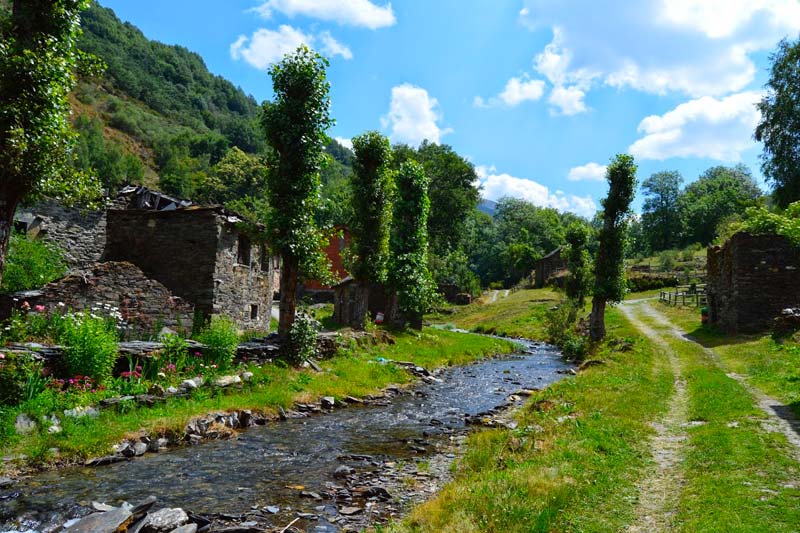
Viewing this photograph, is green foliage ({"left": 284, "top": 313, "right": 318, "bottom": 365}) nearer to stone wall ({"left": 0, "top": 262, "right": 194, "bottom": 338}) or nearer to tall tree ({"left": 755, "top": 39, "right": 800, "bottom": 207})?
stone wall ({"left": 0, "top": 262, "right": 194, "bottom": 338})

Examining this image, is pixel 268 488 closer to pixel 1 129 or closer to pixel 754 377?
pixel 1 129

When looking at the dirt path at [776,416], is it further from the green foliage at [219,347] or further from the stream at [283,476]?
the green foliage at [219,347]

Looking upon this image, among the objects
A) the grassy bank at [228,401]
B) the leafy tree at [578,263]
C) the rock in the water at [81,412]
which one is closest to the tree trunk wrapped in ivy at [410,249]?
the grassy bank at [228,401]

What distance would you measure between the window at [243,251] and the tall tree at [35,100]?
1375 cm

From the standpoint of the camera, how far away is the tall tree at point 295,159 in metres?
20.2

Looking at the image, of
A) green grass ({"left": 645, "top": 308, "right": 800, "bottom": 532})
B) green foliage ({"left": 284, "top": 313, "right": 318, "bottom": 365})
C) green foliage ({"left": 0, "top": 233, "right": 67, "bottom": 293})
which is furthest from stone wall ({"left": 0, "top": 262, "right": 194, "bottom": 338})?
green grass ({"left": 645, "top": 308, "right": 800, "bottom": 532})

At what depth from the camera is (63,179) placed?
12.9m

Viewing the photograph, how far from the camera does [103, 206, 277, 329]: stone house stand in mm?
23984

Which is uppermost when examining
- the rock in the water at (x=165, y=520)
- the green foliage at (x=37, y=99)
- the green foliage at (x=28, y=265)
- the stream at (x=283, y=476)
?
the green foliage at (x=37, y=99)

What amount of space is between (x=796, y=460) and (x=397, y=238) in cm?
2725

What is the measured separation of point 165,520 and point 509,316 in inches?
2042

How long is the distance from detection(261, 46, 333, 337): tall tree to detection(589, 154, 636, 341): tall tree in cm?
1973

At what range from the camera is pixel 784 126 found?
46.7 meters

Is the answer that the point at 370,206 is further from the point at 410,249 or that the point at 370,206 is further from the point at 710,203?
the point at 710,203
